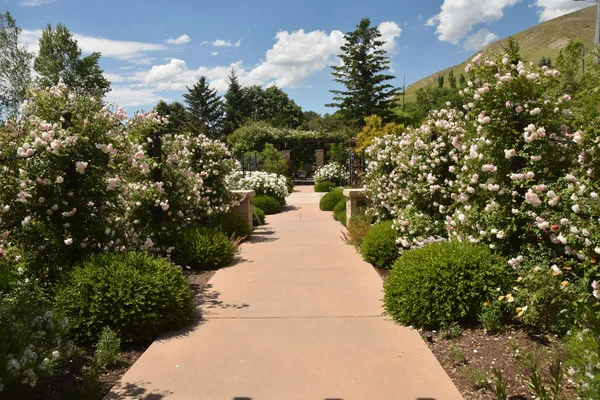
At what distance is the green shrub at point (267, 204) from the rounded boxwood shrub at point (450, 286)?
28.5 ft

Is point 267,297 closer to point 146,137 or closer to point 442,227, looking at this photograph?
point 442,227

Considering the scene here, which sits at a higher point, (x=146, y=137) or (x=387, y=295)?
(x=146, y=137)

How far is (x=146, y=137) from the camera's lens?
267 inches

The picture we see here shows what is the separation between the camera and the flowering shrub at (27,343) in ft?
8.60

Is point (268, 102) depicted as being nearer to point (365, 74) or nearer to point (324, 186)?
point (365, 74)

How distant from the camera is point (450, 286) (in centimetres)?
419

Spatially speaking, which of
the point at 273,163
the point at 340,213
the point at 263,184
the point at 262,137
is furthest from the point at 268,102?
the point at 340,213

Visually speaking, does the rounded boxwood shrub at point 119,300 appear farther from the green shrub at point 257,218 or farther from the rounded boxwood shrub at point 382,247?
the green shrub at point 257,218

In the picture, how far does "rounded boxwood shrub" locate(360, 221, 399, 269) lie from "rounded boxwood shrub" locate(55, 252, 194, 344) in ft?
10.3

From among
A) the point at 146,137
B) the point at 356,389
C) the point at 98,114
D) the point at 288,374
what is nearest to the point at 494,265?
the point at 356,389

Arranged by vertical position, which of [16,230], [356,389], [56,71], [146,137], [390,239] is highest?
[56,71]

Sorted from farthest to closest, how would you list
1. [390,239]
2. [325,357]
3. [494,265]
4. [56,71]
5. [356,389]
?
[56,71] < [390,239] < [494,265] < [325,357] < [356,389]

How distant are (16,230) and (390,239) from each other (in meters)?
4.53

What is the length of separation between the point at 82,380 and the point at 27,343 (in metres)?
0.58
